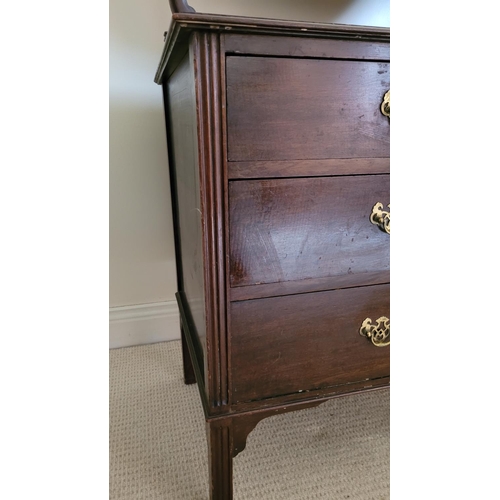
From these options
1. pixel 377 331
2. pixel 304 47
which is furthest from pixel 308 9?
pixel 377 331

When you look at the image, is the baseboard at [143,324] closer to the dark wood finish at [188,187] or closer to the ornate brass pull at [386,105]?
the dark wood finish at [188,187]

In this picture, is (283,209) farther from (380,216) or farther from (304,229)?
(380,216)

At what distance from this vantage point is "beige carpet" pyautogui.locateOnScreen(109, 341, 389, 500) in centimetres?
83

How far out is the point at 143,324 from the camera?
1.37 m

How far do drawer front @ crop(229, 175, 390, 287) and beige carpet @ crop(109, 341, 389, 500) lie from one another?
43cm

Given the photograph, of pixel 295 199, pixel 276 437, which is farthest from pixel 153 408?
pixel 295 199

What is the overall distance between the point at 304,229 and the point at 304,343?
0.20 meters

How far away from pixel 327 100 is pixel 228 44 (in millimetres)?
170

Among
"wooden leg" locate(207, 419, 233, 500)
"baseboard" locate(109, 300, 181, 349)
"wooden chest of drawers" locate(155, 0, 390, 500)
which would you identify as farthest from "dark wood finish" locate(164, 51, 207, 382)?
"baseboard" locate(109, 300, 181, 349)

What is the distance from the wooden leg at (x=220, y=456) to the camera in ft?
2.34

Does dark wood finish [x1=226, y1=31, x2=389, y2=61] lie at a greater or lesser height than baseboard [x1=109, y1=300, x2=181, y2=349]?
greater

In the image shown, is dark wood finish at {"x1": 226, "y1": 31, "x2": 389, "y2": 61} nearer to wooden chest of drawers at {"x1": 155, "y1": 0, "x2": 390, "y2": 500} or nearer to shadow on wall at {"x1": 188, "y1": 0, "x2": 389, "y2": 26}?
wooden chest of drawers at {"x1": 155, "y1": 0, "x2": 390, "y2": 500}
